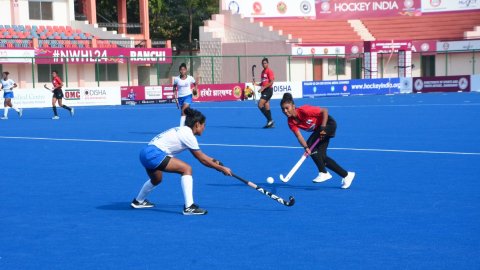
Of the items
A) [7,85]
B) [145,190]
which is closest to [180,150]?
[145,190]

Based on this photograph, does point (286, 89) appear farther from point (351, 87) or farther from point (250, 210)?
point (250, 210)

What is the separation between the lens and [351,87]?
45875 mm

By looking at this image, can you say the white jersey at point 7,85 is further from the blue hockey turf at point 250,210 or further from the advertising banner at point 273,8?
the advertising banner at point 273,8

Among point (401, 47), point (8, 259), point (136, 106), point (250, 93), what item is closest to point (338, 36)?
point (401, 47)

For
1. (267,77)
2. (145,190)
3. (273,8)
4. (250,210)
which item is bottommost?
(250,210)

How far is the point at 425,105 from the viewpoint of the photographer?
3338cm

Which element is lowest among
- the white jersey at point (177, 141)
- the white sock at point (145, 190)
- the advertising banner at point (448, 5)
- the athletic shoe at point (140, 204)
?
the athletic shoe at point (140, 204)

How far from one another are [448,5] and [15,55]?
32.9 metres

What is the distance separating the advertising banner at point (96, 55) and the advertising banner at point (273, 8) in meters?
13.2

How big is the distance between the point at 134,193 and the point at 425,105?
79.1 feet

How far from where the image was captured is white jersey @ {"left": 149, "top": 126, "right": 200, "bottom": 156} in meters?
8.98

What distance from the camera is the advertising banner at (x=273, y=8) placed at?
60.2 meters

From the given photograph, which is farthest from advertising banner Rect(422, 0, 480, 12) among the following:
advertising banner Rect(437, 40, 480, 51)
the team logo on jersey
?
the team logo on jersey

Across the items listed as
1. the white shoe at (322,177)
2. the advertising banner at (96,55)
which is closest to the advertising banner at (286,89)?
the advertising banner at (96,55)
